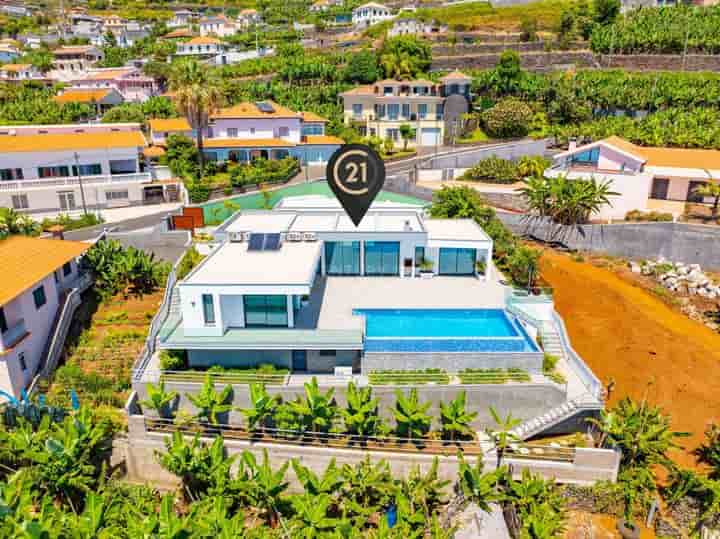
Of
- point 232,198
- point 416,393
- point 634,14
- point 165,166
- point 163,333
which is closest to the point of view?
point 416,393

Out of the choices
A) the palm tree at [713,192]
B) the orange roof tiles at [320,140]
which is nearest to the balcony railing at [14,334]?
the orange roof tiles at [320,140]

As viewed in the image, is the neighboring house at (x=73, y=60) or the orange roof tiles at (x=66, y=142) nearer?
the orange roof tiles at (x=66, y=142)

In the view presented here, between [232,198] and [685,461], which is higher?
[232,198]

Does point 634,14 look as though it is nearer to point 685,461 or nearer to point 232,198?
point 232,198

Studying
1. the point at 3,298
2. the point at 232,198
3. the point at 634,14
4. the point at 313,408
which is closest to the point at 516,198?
the point at 232,198

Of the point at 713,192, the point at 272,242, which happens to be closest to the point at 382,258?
the point at 272,242

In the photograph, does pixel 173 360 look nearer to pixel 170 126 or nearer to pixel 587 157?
pixel 587 157

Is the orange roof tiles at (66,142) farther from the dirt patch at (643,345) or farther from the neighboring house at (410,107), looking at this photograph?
the dirt patch at (643,345)
